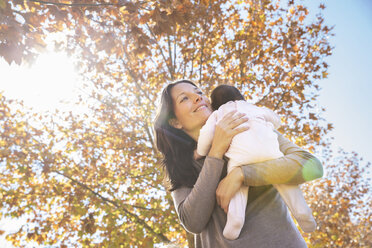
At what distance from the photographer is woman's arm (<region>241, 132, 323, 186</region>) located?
5.14 ft

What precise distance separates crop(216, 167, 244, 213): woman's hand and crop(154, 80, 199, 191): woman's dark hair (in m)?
0.43

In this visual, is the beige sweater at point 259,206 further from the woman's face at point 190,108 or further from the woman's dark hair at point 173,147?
the woman's face at point 190,108

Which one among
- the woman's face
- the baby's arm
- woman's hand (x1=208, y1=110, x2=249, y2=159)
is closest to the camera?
woman's hand (x1=208, y1=110, x2=249, y2=159)

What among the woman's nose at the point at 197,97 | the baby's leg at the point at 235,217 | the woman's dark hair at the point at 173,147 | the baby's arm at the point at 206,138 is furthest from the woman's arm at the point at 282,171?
the woman's nose at the point at 197,97

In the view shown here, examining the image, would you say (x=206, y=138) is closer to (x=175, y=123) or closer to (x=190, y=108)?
(x=190, y=108)

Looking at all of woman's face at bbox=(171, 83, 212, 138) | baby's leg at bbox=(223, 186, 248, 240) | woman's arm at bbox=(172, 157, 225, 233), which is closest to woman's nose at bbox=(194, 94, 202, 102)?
woman's face at bbox=(171, 83, 212, 138)

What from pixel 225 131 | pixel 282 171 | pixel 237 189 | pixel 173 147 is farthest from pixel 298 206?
pixel 173 147

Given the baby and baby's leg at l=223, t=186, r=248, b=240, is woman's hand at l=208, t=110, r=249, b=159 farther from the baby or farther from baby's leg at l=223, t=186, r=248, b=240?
baby's leg at l=223, t=186, r=248, b=240

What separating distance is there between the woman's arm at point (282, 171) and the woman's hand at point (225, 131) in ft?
0.69

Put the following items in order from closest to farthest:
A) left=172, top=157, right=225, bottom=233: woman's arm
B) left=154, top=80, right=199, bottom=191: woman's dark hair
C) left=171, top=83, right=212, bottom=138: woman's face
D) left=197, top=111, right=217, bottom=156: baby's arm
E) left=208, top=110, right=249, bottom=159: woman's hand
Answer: left=172, top=157, right=225, bottom=233: woman's arm
left=208, top=110, right=249, bottom=159: woman's hand
left=197, top=111, right=217, bottom=156: baby's arm
left=154, top=80, right=199, bottom=191: woman's dark hair
left=171, top=83, right=212, bottom=138: woman's face

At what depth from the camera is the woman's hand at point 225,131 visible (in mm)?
1751

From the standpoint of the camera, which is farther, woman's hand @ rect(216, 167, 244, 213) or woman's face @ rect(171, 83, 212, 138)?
woman's face @ rect(171, 83, 212, 138)

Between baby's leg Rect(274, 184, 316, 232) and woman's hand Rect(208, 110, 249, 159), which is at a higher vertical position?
woman's hand Rect(208, 110, 249, 159)

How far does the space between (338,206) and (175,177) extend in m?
16.7
